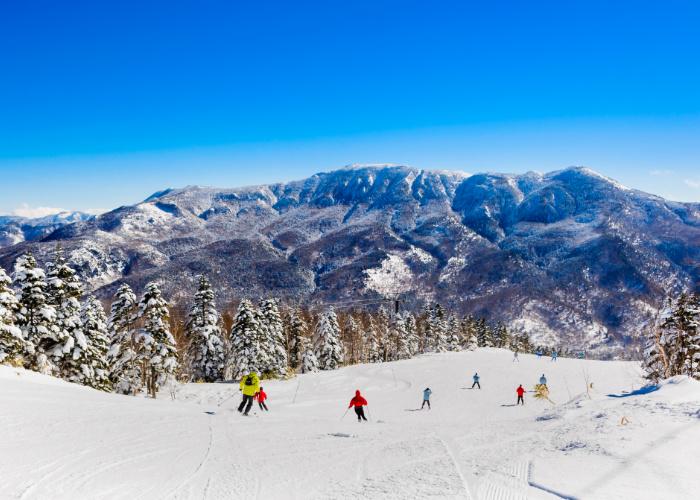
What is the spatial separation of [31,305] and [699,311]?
4730cm

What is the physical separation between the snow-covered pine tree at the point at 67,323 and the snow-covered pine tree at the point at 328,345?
106 feet

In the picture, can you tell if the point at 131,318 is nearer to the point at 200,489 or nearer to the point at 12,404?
the point at 12,404

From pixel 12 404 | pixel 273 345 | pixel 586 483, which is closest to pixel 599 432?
pixel 586 483

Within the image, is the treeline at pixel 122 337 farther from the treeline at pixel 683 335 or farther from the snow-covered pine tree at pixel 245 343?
the treeline at pixel 683 335

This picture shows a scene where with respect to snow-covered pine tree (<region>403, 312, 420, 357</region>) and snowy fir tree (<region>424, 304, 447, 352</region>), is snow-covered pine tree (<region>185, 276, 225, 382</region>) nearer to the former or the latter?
snow-covered pine tree (<region>403, 312, 420, 357</region>)

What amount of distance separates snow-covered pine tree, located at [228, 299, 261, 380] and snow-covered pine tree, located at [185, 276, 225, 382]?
1597 millimetres

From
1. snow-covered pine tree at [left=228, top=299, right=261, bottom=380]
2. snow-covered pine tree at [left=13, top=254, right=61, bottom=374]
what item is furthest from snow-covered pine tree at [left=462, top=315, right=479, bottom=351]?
snow-covered pine tree at [left=13, top=254, right=61, bottom=374]

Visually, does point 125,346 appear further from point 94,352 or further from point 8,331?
point 8,331

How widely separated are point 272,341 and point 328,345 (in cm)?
1145

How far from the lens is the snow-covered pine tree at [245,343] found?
44.8 meters

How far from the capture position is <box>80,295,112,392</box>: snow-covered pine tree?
3156 centimetres

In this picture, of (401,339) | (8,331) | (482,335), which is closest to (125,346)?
(8,331)

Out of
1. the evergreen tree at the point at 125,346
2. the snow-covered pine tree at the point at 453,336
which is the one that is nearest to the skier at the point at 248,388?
the evergreen tree at the point at 125,346

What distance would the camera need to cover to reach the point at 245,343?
45469 millimetres
